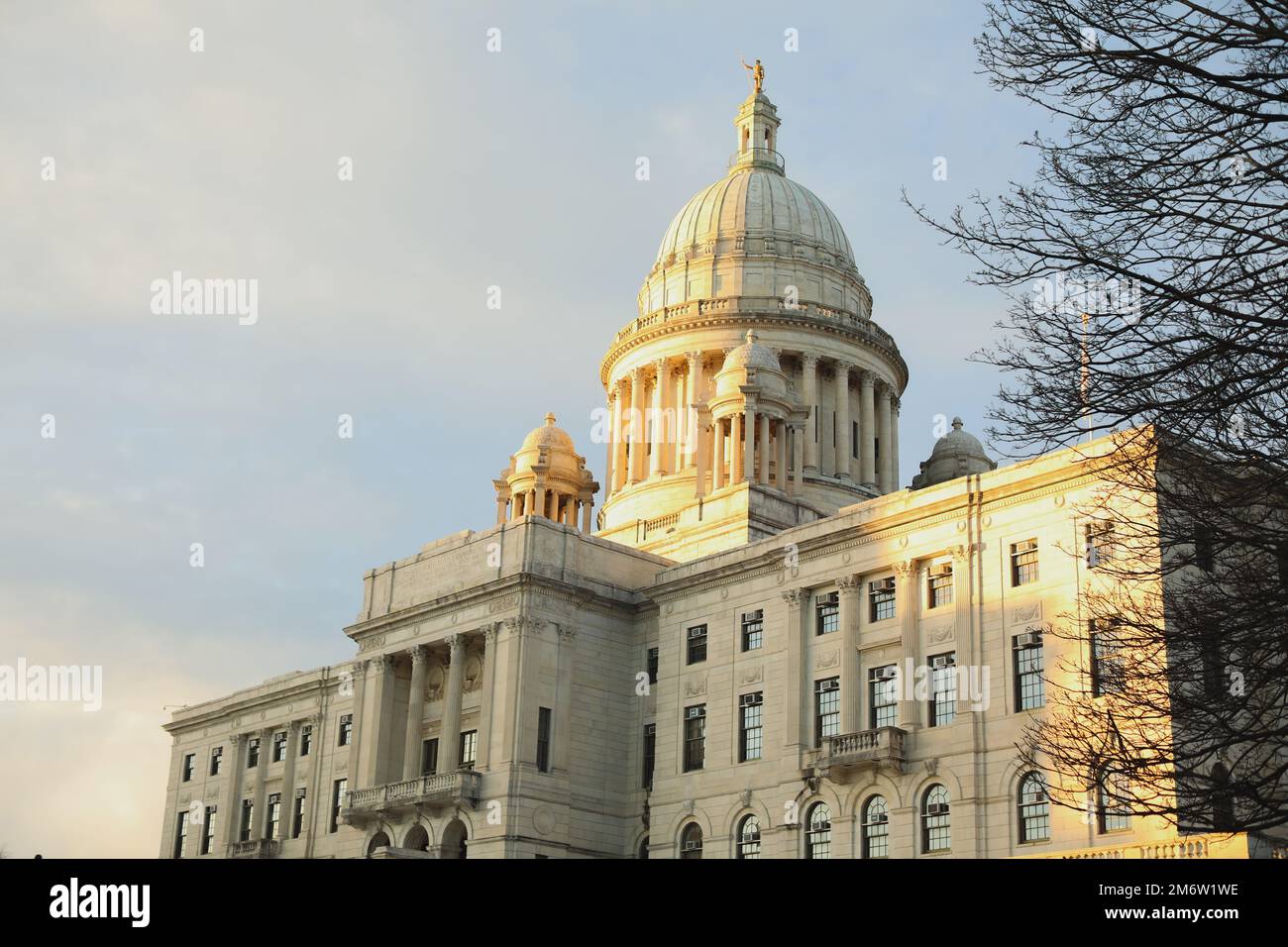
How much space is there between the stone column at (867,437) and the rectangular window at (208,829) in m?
40.2

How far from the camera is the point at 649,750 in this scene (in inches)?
2621

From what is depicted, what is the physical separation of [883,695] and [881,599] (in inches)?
141

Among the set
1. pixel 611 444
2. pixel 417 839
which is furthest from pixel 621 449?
pixel 417 839

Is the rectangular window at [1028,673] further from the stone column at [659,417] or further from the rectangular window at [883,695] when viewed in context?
the stone column at [659,417]

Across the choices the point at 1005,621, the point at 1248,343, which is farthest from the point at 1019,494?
the point at 1248,343

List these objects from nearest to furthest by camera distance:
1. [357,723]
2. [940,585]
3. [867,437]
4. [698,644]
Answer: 1. [940,585]
2. [698,644]
3. [357,723]
4. [867,437]

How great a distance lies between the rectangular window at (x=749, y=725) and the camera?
61.5 m

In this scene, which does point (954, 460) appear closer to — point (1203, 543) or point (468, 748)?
point (468, 748)

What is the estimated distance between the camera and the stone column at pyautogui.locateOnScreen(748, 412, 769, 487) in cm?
7775

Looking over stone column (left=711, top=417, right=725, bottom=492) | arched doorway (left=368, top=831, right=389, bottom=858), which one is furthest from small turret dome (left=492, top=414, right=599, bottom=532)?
arched doorway (left=368, top=831, right=389, bottom=858)

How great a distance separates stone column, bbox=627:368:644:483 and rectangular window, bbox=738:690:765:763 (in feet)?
97.5

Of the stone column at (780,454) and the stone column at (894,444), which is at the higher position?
the stone column at (894,444)

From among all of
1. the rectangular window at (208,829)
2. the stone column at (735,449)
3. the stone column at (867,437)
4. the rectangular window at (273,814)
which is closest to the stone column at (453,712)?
the stone column at (735,449)

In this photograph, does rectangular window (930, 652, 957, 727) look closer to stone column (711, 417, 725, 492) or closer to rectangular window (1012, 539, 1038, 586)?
rectangular window (1012, 539, 1038, 586)
